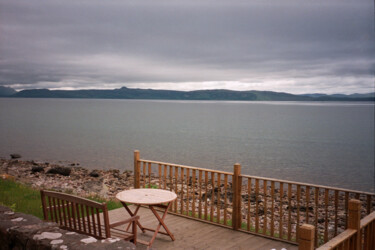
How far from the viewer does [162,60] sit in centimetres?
8750

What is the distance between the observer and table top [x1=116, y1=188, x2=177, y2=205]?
5.26 m

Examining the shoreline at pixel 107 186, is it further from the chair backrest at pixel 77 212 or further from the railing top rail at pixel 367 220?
the chair backrest at pixel 77 212

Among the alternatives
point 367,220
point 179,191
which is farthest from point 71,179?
point 367,220

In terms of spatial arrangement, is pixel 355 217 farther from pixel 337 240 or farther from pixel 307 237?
pixel 307 237

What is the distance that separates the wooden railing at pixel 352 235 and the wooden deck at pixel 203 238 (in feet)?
6.51

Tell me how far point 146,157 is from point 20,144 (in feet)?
48.8

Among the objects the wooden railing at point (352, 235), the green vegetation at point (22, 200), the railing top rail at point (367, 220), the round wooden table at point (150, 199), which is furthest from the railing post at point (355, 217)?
the green vegetation at point (22, 200)

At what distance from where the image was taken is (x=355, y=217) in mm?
3150

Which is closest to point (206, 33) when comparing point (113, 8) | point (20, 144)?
point (113, 8)

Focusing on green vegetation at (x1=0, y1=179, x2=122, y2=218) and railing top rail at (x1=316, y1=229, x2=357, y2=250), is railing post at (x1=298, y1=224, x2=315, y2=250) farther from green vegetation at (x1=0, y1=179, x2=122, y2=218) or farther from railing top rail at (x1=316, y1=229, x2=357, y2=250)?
green vegetation at (x1=0, y1=179, x2=122, y2=218)

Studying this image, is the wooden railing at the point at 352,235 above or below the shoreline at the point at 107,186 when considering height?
above

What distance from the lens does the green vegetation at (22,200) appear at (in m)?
7.95

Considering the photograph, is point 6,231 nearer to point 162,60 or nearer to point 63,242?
point 63,242

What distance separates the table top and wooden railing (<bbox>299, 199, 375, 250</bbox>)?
2.83 m
